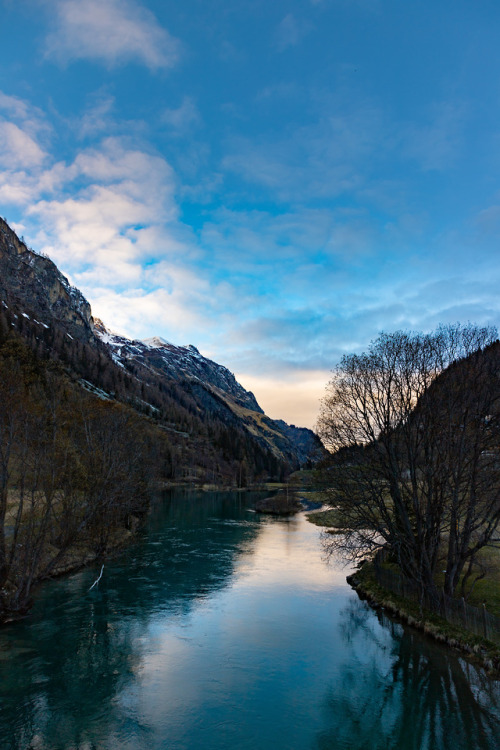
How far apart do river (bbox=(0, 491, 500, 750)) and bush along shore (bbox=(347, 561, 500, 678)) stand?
2.11 feet

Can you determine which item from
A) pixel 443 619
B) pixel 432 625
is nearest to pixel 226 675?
pixel 432 625

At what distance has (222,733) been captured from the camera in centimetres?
1555

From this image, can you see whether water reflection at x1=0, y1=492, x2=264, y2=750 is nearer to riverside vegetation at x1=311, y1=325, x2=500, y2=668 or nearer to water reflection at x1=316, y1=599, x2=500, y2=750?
water reflection at x1=316, y1=599, x2=500, y2=750

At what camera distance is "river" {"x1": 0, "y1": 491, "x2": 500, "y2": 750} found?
1538cm

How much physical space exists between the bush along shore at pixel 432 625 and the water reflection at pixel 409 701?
63 centimetres

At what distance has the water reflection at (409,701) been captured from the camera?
50.6 ft

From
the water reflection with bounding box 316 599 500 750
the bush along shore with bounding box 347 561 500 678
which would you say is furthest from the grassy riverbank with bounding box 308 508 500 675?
the water reflection with bounding box 316 599 500 750

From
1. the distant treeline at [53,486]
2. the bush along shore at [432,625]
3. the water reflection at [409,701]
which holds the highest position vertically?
the distant treeline at [53,486]

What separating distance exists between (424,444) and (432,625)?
1055 cm

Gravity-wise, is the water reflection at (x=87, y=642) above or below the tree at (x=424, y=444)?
below

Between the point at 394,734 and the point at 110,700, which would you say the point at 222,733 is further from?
the point at 394,734

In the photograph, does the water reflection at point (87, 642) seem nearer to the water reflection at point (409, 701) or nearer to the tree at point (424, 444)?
the water reflection at point (409, 701)

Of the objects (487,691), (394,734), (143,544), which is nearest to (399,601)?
(487,691)

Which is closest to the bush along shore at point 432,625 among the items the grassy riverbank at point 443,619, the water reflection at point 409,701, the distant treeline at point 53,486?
the grassy riverbank at point 443,619
